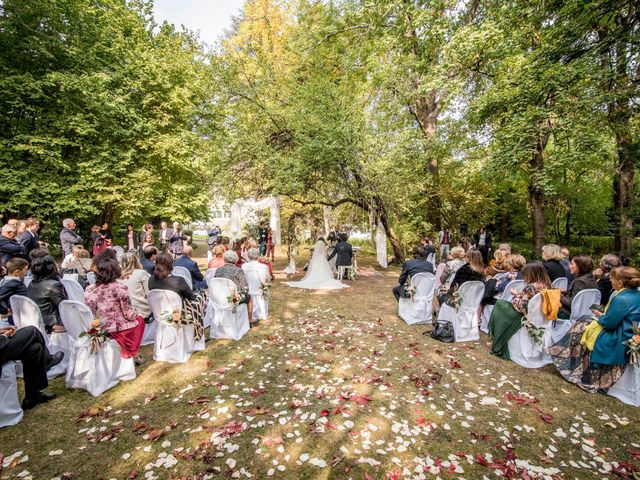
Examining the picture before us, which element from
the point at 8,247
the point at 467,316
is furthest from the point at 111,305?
the point at 467,316

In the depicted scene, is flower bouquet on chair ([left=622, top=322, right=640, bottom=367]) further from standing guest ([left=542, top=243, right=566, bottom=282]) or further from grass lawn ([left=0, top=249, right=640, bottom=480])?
standing guest ([left=542, top=243, right=566, bottom=282])

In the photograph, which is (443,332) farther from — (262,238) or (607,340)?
(262,238)

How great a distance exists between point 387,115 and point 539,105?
16.3ft

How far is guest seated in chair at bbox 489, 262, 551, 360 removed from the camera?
15.0 feet

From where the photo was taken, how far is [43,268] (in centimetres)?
405

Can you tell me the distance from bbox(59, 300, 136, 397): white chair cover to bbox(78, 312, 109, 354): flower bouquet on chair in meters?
0.04

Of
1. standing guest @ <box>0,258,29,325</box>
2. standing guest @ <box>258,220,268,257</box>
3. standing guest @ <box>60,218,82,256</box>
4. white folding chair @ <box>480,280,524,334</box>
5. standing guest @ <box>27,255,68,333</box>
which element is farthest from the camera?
standing guest @ <box>258,220,268,257</box>

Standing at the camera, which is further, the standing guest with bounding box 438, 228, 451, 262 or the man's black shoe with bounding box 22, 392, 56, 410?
the standing guest with bounding box 438, 228, 451, 262

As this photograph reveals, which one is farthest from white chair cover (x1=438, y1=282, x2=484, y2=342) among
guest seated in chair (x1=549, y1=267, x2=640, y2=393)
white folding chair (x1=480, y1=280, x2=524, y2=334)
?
guest seated in chair (x1=549, y1=267, x2=640, y2=393)

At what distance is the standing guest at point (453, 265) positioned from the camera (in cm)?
628

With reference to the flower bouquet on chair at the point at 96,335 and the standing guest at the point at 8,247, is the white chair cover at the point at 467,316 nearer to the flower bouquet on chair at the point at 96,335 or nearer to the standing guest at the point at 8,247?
the flower bouquet on chair at the point at 96,335

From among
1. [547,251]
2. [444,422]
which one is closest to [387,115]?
[547,251]

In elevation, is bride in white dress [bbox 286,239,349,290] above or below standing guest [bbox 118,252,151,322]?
below

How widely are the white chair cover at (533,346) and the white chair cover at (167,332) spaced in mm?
4935
